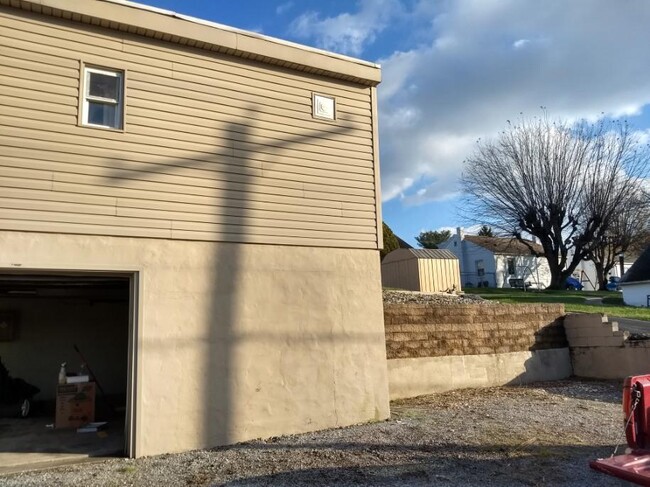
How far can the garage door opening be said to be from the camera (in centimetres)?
774

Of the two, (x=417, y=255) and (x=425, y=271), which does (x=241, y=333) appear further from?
(x=417, y=255)

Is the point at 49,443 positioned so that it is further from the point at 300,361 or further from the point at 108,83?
the point at 108,83

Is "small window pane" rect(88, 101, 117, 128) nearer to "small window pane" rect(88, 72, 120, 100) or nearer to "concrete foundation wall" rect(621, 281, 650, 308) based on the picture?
"small window pane" rect(88, 72, 120, 100)

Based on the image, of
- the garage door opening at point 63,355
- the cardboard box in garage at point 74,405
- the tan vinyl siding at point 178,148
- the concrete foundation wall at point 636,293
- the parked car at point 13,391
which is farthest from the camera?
the concrete foundation wall at point 636,293

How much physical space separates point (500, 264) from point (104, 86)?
38913mm

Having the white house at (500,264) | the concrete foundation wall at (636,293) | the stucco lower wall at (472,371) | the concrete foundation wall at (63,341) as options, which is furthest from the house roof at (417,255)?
the white house at (500,264)

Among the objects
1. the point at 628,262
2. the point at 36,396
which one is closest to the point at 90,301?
the point at 36,396

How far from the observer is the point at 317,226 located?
7633 mm

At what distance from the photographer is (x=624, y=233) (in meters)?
37.0

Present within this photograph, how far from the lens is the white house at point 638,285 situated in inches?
1008

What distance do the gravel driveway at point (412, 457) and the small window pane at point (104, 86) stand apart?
4261 mm

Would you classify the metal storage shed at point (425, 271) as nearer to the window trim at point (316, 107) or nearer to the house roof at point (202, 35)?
the house roof at point (202, 35)

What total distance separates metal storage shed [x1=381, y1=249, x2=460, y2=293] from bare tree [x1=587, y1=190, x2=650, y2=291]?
15.8 metres

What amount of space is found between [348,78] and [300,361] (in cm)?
425
